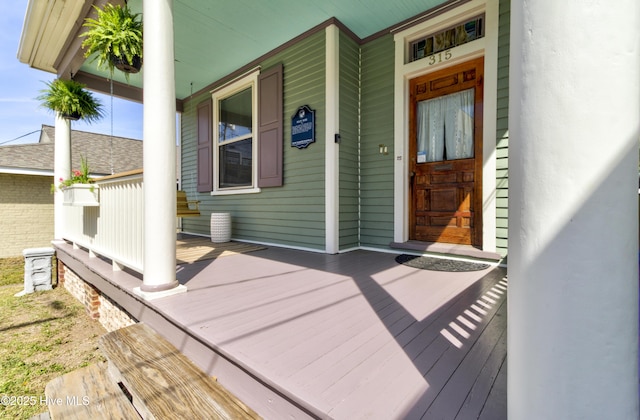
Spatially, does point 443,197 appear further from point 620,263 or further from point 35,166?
point 35,166

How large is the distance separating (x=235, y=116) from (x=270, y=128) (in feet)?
4.07

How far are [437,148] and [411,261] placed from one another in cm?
146

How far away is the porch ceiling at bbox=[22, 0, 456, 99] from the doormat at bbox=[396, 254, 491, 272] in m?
2.97

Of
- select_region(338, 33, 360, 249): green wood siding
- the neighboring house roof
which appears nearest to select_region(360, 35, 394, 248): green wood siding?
select_region(338, 33, 360, 249): green wood siding

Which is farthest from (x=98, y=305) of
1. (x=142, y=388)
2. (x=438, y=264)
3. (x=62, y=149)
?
(x=438, y=264)

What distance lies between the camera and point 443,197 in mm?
3547

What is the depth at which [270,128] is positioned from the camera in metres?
4.57

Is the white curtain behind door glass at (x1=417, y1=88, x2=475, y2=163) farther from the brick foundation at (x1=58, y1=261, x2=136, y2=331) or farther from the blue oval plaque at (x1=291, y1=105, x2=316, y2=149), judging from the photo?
the brick foundation at (x1=58, y1=261, x2=136, y2=331)

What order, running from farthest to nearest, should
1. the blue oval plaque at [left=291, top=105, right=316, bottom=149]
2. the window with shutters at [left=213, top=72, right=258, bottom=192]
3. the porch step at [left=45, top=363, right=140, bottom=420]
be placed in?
the window with shutters at [left=213, top=72, right=258, bottom=192], the blue oval plaque at [left=291, top=105, right=316, bottom=149], the porch step at [left=45, top=363, right=140, bottom=420]

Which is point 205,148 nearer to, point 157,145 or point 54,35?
point 54,35

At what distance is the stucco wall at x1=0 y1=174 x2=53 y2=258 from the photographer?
7.41m

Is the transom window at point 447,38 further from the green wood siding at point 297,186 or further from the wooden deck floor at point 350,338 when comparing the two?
the wooden deck floor at point 350,338

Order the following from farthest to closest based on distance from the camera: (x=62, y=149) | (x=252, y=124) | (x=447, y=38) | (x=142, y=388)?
(x=252, y=124)
(x=62, y=149)
(x=447, y=38)
(x=142, y=388)

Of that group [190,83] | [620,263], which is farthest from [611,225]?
[190,83]
